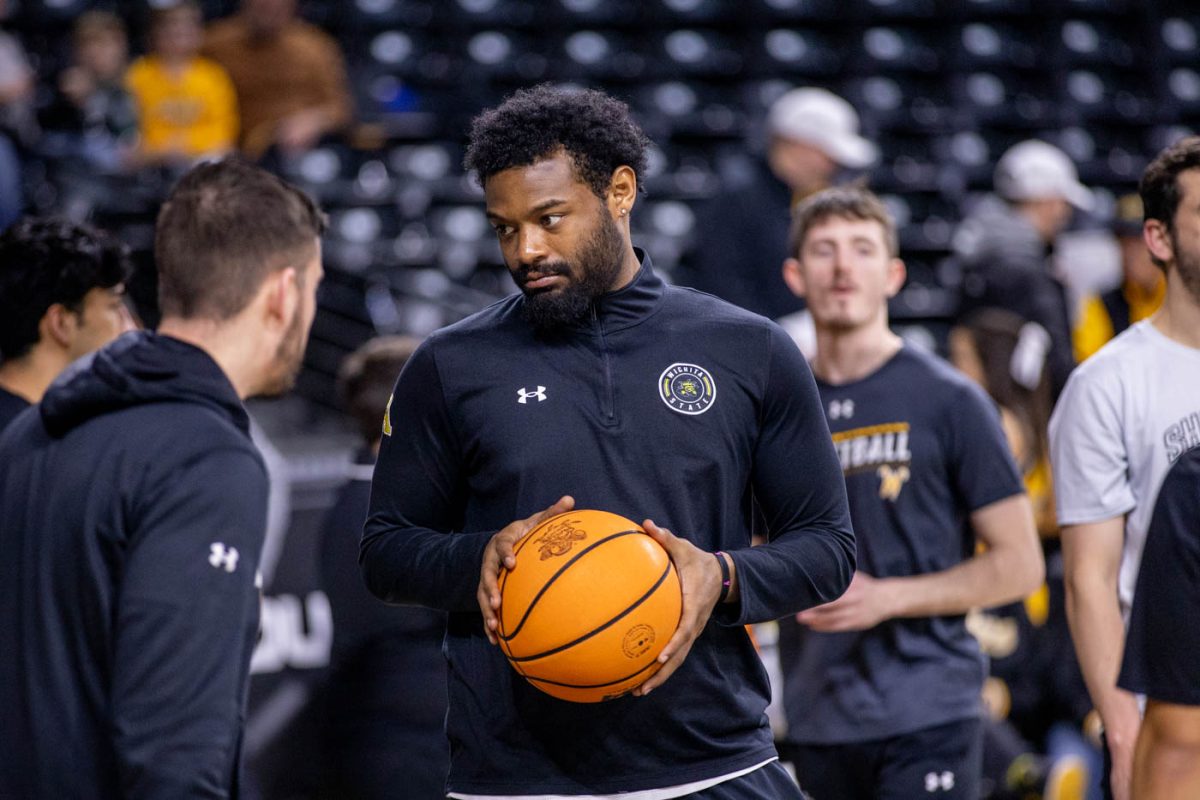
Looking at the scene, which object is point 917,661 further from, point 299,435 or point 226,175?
point 299,435

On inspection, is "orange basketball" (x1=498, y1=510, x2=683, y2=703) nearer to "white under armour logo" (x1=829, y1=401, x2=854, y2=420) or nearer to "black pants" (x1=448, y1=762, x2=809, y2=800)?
"black pants" (x1=448, y1=762, x2=809, y2=800)

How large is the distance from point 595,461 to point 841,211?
2.06 metres

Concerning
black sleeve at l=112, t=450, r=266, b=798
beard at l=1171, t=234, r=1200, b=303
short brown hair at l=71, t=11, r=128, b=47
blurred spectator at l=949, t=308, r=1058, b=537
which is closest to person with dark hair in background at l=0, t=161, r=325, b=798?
black sleeve at l=112, t=450, r=266, b=798

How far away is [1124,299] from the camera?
30.4 ft

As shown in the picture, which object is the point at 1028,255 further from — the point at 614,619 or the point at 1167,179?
the point at 614,619

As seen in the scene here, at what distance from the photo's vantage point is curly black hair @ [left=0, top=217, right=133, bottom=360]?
4.02 meters

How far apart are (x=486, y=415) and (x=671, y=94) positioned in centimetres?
1116

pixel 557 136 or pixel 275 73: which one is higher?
pixel 275 73

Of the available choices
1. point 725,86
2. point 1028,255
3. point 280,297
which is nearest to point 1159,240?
point 280,297

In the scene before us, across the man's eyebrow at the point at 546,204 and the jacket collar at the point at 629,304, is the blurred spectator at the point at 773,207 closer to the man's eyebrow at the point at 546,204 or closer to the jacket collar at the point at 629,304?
the jacket collar at the point at 629,304

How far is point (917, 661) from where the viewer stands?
177 inches

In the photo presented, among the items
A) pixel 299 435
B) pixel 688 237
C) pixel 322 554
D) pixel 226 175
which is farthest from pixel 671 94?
pixel 226 175

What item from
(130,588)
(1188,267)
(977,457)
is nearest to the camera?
(130,588)

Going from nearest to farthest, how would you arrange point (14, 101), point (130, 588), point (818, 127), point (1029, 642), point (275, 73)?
point (130, 588)
point (818, 127)
point (1029, 642)
point (14, 101)
point (275, 73)
